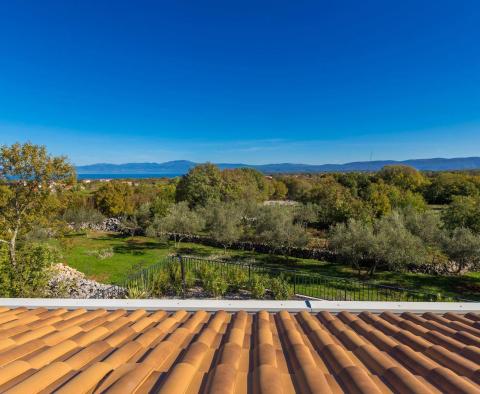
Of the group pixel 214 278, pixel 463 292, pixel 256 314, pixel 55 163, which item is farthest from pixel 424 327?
pixel 463 292

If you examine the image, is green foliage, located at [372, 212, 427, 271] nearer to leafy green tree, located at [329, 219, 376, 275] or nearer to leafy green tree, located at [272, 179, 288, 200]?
leafy green tree, located at [329, 219, 376, 275]

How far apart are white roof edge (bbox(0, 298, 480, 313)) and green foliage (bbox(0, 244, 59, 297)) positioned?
19.1ft

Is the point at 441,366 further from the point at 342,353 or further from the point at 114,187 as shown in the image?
the point at 114,187

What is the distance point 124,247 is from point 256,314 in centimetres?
2114

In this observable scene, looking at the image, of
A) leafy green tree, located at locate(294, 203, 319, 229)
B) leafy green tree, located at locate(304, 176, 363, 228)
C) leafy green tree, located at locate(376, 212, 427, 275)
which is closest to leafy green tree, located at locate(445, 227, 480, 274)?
leafy green tree, located at locate(376, 212, 427, 275)

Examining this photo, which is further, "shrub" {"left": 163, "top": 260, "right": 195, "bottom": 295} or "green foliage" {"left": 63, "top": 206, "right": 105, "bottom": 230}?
"green foliage" {"left": 63, "top": 206, "right": 105, "bottom": 230}

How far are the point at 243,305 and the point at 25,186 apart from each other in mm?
11298

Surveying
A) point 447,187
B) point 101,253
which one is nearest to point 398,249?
point 101,253

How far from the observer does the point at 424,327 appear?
2996 mm

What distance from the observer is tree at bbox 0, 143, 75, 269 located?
10703mm

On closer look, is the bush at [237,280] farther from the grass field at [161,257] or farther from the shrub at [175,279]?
the grass field at [161,257]

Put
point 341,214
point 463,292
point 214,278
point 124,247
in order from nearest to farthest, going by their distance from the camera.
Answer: point 214,278 < point 463,292 < point 124,247 < point 341,214

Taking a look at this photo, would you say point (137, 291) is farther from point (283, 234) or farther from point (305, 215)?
point (305, 215)

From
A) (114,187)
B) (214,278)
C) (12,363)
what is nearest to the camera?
(12,363)
